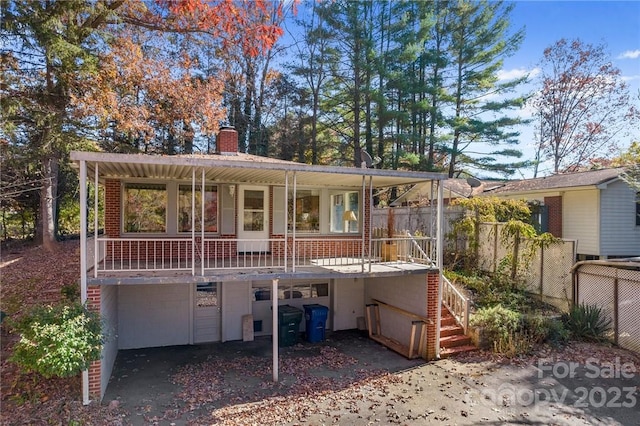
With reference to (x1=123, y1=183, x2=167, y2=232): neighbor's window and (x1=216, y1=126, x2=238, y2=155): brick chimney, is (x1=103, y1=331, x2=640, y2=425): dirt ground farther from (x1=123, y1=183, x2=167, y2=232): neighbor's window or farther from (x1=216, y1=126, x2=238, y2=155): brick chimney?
(x1=216, y1=126, x2=238, y2=155): brick chimney

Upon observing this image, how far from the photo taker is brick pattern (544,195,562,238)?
15.0 m

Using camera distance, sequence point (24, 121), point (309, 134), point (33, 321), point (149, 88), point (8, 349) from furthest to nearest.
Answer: point (309, 134)
point (149, 88)
point (24, 121)
point (8, 349)
point (33, 321)

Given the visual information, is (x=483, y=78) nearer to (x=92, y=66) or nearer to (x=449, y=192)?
(x=449, y=192)

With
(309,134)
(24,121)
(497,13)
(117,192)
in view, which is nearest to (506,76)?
(497,13)

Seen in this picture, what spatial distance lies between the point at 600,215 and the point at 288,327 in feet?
38.6

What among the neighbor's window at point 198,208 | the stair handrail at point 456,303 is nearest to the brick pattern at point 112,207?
the neighbor's window at point 198,208

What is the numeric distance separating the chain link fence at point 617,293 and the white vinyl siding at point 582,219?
4.56 metres

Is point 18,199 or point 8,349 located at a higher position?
point 18,199

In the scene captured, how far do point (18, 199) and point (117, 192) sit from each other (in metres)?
14.9

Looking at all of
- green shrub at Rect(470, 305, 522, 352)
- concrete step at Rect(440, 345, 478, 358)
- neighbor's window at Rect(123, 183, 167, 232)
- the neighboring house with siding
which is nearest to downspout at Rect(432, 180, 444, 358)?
concrete step at Rect(440, 345, 478, 358)

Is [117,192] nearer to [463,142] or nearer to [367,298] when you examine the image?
[367,298]

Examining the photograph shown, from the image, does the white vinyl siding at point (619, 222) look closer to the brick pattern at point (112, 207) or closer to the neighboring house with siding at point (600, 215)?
the neighboring house with siding at point (600, 215)

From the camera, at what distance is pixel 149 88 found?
16.3 m

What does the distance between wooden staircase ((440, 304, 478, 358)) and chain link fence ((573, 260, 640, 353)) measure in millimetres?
3474
